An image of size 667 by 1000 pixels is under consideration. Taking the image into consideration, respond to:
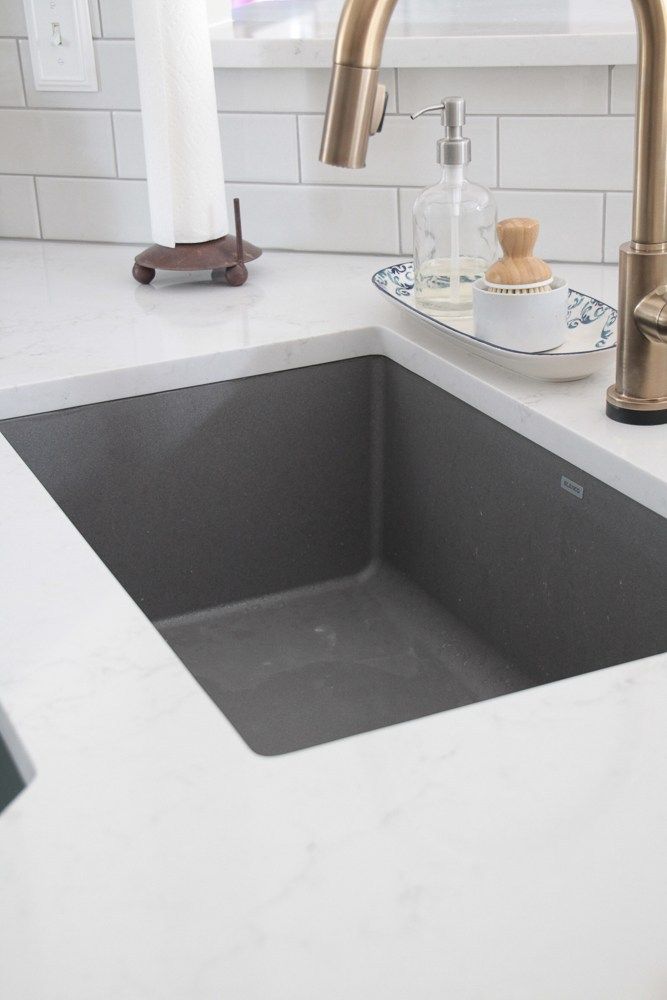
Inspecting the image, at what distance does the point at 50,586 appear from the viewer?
2.40ft

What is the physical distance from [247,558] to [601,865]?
0.72 meters

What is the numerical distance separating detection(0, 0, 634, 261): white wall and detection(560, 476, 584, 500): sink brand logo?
0.49m

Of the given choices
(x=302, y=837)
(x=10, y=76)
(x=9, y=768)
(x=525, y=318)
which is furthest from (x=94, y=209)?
(x=302, y=837)

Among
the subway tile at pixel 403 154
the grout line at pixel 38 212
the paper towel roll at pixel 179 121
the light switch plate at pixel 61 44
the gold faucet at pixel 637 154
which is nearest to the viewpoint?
the gold faucet at pixel 637 154

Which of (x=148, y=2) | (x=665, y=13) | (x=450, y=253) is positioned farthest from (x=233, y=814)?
(x=148, y=2)

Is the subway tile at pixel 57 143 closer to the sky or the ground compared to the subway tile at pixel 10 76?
closer to the ground

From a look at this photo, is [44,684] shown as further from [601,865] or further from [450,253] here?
[450,253]

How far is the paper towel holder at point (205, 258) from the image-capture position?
Result: 4.31 ft

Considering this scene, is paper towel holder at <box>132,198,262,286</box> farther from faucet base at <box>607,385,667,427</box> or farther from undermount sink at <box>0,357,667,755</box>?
faucet base at <box>607,385,667,427</box>

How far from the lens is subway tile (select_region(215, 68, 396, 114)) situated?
1395mm

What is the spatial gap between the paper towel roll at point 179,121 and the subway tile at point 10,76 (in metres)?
0.31

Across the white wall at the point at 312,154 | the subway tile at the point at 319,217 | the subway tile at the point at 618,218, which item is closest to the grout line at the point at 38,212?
the white wall at the point at 312,154

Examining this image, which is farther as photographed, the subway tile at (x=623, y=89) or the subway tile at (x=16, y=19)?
the subway tile at (x=16, y=19)

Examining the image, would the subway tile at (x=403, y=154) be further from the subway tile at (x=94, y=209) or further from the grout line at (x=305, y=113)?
the subway tile at (x=94, y=209)
